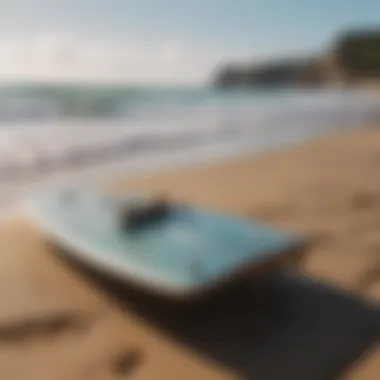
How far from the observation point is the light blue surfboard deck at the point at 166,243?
2248mm

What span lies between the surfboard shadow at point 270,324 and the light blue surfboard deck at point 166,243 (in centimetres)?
12

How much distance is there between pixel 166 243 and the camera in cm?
271

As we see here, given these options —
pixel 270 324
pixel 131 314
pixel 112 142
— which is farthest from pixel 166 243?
pixel 112 142

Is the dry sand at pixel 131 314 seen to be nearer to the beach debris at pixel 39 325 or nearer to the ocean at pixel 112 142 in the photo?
the beach debris at pixel 39 325

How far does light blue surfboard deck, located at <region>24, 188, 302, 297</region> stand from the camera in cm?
225

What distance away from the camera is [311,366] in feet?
6.79

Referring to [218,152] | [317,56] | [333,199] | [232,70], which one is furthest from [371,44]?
[333,199]

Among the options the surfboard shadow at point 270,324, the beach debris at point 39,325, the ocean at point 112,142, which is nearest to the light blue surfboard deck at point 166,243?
the surfboard shadow at point 270,324

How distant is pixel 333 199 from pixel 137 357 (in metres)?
2.92

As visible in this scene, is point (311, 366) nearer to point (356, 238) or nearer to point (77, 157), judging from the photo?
point (356, 238)

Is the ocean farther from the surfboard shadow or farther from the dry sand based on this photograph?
the surfboard shadow

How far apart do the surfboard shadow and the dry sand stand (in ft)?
0.23

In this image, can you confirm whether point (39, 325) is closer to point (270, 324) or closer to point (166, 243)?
point (166, 243)

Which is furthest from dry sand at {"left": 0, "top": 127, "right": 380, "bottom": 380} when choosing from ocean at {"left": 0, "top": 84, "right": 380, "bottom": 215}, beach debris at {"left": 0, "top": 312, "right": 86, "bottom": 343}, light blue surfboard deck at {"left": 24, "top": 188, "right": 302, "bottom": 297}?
ocean at {"left": 0, "top": 84, "right": 380, "bottom": 215}
